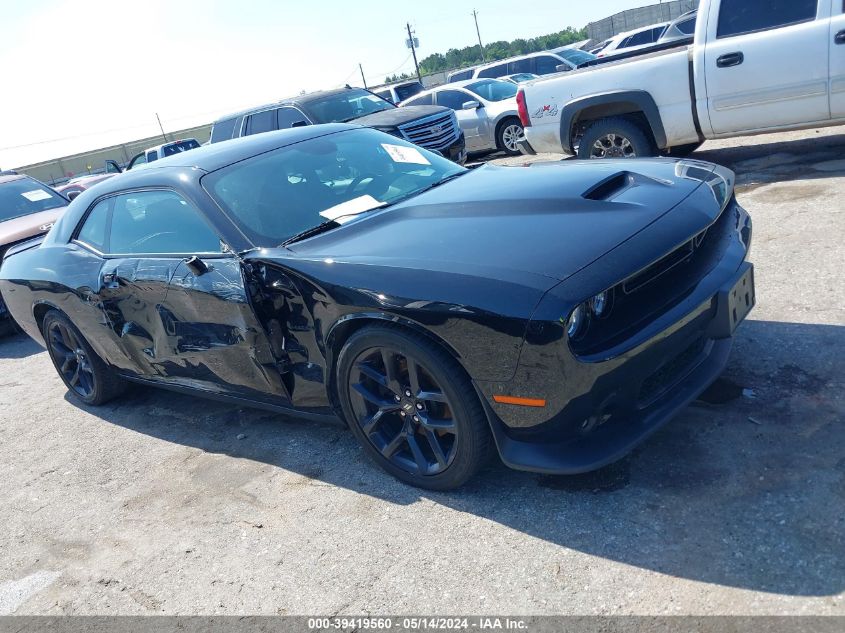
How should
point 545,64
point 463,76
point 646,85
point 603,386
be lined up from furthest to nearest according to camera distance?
point 463,76
point 545,64
point 646,85
point 603,386

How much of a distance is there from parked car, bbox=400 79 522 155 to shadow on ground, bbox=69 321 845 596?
9.40 m

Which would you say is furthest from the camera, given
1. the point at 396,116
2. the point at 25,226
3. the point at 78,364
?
the point at 396,116

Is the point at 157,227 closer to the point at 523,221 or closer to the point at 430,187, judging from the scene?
the point at 430,187

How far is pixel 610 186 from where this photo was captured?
3.43m

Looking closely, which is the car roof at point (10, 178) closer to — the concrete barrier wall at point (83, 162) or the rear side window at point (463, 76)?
the rear side window at point (463, 76)

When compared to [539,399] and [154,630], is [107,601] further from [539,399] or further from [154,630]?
[539,399]

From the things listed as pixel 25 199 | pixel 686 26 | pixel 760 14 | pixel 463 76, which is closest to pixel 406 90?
pixel 463 76

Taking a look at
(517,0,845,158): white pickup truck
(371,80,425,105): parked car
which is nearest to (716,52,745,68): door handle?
(517,0,845,158): white pickup truck

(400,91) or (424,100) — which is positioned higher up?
(400,91)

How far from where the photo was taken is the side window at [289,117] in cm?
1122

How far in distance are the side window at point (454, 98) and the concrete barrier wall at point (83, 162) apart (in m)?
29.5

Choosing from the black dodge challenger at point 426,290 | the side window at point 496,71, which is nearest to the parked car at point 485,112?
the side window at point 496,71

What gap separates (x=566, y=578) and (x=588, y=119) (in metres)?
6.39

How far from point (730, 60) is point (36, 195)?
27.5ft
